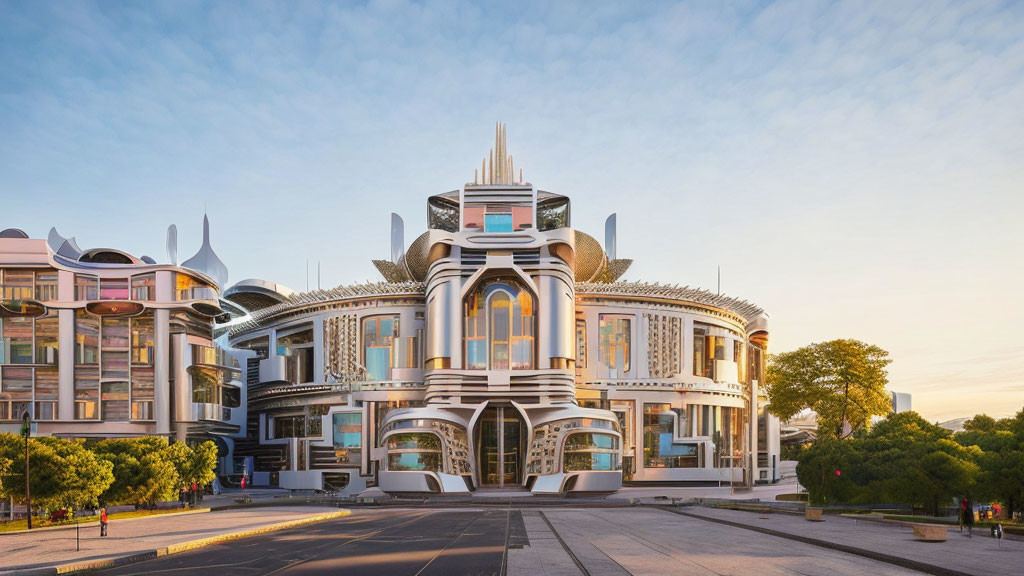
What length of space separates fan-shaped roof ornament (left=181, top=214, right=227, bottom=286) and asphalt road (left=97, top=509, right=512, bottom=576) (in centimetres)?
7286

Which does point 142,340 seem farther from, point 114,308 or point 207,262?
point 207,262

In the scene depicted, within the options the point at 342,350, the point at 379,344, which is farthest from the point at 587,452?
the point at 342,350

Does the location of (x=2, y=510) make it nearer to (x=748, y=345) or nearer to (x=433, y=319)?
(x=433, y=319)

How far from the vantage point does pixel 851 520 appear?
43812 mm

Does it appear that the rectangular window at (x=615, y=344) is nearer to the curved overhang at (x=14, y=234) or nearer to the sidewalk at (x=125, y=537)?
the sidewalk at (x=125, y=537)

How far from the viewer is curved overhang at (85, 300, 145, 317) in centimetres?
7302

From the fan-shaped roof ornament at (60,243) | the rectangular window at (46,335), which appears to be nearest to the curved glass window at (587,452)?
the rectangular window at (46,335)

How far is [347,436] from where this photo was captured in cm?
8369

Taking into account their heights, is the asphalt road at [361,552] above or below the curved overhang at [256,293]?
below

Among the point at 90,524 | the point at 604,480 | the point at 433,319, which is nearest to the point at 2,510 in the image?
the point at 90,524

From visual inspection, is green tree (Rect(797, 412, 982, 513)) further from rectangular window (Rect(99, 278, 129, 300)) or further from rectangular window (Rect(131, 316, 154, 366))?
rectangular window (Rect(99, 278, 129, 300))

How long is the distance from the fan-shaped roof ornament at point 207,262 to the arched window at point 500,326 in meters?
44.8

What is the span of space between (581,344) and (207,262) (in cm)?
5304

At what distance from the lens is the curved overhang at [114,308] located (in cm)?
7302
